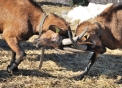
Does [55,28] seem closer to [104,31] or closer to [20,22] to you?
[20,22]

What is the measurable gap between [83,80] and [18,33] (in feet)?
5.71

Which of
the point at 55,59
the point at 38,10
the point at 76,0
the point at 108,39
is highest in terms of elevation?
the point at 38,10

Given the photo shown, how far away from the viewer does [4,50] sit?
8.32 meters

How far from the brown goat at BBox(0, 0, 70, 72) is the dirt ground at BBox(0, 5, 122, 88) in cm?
48

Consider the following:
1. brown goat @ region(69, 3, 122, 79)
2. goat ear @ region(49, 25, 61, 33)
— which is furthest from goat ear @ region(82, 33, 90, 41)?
goat ear @ region(49, 25, 61, 33)

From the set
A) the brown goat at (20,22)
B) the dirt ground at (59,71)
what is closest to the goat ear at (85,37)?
the brown goat at (20,22)

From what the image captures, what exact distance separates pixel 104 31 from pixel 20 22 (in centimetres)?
172

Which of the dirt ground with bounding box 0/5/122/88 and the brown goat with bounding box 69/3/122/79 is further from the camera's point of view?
the dirt ground with bounding box 0/5/122/88

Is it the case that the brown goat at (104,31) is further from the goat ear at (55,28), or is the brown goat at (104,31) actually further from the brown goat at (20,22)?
the brown goat at (20,22)

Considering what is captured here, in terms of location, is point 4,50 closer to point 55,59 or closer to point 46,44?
point 55,59

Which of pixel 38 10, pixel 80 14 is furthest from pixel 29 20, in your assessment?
pixel 80 14

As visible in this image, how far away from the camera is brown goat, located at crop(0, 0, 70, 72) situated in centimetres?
606

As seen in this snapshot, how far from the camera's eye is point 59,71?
22.9ft

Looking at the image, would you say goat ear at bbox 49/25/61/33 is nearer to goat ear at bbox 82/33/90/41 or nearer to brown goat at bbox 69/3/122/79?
brown goat at bbox 69/3/122/79
